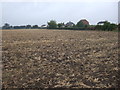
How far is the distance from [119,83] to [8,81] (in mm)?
2738

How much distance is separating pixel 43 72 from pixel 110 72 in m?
1.94

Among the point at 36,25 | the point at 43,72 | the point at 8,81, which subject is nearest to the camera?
the point at 8,81

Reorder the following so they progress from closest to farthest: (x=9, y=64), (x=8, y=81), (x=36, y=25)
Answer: (x=8, y=81), (x=9, y=64), (x=36, y=25)

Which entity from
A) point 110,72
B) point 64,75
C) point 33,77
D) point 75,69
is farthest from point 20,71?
point 110,72

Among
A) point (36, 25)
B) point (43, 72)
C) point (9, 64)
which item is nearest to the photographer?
point (43, 72)

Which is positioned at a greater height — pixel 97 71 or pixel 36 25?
pixel 36 25

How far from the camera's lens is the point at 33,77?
360 cm

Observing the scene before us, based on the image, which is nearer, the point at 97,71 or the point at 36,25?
the point at 97,71

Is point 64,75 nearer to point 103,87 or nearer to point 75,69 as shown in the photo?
point 75,69

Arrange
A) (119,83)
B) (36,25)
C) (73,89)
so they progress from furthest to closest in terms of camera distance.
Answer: (36,25) → (119,83) → (73,89)

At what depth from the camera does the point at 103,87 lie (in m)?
2.97

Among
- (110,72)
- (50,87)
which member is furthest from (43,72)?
(110,72)

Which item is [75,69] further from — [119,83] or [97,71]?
[119,83]

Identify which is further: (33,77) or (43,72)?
(43,72)
